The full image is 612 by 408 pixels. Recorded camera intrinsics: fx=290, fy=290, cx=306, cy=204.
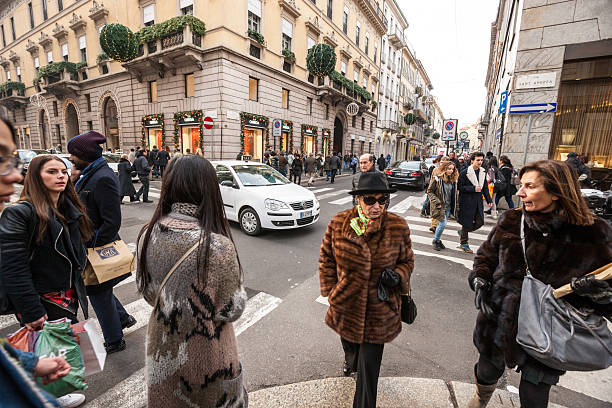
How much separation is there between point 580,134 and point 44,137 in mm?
41856

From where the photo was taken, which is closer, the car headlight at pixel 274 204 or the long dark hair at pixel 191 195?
the long dark hair at pixel 191 195

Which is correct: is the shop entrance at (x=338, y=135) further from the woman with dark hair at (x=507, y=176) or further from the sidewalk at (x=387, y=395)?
the sidewalk at (x=387, y=395)

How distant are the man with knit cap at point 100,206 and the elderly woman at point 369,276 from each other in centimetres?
209

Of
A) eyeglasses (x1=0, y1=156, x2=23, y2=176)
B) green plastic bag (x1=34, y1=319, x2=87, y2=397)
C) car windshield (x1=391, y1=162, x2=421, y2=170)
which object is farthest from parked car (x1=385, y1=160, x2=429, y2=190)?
eyeglasses (x1=0, y1=156, x2=23, y2=176)

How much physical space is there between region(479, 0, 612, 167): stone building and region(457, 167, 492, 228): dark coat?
4319mm

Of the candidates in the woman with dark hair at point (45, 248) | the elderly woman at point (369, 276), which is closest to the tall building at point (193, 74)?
the woman with dark hair at point (45, 248)

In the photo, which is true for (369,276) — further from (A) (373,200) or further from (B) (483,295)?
(B) (483,295)

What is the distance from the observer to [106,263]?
8.36ft

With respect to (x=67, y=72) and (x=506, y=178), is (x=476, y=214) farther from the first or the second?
(x=67, y=72)

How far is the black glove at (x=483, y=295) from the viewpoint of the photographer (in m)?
1.96

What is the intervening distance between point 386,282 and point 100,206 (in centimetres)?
253

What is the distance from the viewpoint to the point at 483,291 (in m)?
2.02

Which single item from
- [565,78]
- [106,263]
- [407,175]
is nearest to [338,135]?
[407,175]

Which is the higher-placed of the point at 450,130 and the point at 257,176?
the point at 450,130
